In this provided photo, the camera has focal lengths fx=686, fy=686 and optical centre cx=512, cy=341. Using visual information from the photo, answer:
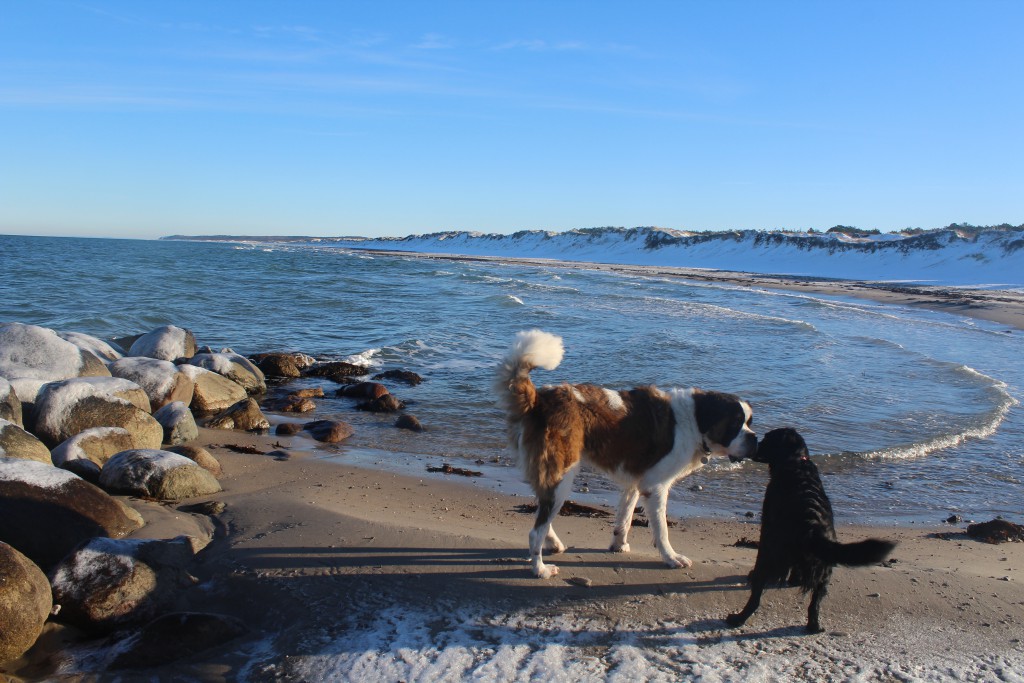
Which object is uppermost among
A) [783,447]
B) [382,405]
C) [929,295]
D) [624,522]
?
[929,295]

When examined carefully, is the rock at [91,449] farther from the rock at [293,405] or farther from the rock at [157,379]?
the rock at [293,405]

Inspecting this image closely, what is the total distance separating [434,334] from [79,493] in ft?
48.5

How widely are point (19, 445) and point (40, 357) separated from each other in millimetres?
3722

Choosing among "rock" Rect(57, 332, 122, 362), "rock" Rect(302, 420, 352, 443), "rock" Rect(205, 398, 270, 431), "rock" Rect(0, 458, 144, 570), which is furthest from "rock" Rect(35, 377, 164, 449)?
"rock" Rect(57, 332, 122, 362)

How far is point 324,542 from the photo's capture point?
5105 mm

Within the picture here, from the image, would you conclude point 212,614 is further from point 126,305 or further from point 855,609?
point 126,305

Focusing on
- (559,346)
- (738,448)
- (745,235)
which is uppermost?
(745,235)

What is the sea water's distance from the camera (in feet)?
26.0

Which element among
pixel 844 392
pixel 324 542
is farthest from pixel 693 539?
pixel 844 392

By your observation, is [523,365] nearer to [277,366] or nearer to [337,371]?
[337,371]

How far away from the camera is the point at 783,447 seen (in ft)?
14.6

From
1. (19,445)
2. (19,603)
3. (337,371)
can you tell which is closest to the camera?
(19,603)

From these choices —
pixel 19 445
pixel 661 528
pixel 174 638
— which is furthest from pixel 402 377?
pixel 174 638

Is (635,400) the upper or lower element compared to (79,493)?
Result: upper
